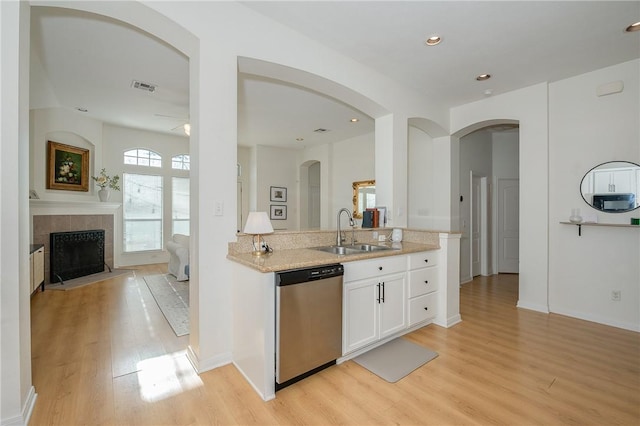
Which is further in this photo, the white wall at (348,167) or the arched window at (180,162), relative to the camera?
the arched window at (180,162)

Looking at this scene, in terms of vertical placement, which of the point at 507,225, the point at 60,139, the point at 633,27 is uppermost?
the point at 633,27

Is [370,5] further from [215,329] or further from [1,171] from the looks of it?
[215,329]

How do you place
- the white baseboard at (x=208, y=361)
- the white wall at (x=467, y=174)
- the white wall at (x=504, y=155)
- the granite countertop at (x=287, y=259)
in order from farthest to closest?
the white wall at (x=504, y=155) → the white wall at (x=467, y=174) → the white baseboard at (x=208, y=361) → the granite countertop at (x=287, y=259)

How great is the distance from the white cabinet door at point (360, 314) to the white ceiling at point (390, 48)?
2337 millimetres

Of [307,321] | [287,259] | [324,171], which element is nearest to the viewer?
[307,321]

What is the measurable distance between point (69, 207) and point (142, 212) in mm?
1431

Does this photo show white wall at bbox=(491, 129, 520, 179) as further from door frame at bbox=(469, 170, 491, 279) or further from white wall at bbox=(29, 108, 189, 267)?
white wall at bbox=(29, 108, 189, 267)

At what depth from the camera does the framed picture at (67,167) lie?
16.4 ft

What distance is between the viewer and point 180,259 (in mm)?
4895

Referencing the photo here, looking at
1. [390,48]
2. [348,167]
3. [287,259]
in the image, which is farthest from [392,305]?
[348,167]

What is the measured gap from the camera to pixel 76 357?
242 cm

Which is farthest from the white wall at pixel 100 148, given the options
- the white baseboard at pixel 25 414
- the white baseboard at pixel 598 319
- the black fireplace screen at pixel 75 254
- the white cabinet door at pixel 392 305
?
the white baseboard at pixel 598 319

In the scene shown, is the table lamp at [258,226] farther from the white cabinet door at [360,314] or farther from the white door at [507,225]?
the white door at [507,225]

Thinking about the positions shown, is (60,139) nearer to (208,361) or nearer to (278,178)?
(278,178)
